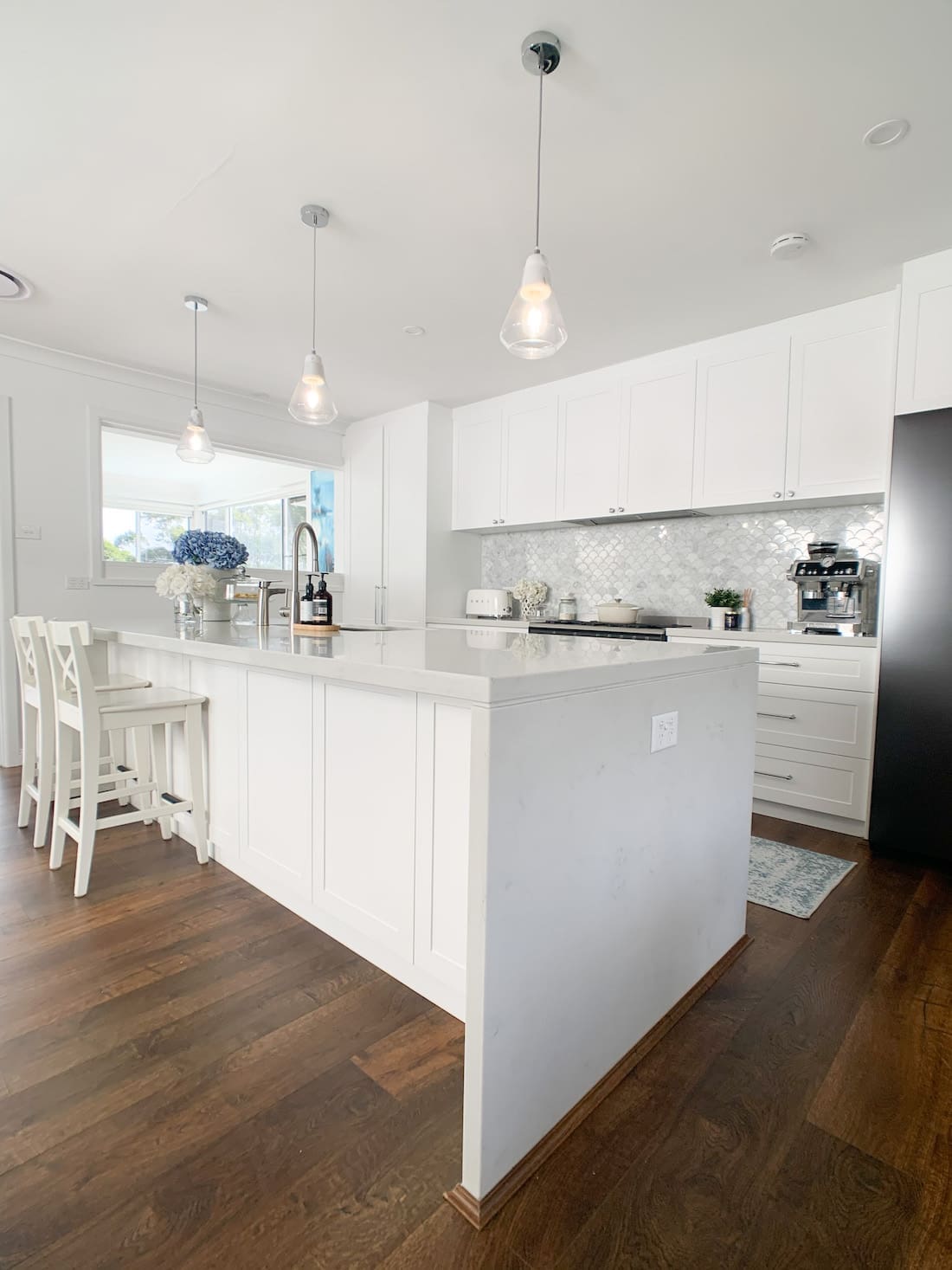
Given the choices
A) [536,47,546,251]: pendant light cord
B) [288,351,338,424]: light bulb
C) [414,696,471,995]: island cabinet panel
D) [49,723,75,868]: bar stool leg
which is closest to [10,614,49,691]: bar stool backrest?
[49,723,75,868]: bar stool leg

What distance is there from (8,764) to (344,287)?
3476 millimetres

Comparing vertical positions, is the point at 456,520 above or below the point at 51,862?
above

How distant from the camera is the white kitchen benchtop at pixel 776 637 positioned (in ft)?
9.44

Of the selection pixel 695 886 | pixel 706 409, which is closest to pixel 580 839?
pixel 695 886

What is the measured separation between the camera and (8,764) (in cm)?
384

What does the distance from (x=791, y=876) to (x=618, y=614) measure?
1.91m

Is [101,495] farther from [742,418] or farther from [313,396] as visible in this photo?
[742,418]

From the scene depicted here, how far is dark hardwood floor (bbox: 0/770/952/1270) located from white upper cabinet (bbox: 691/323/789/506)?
2.34 meters

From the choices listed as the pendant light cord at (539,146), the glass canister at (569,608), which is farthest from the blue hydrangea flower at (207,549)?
the glass canister at (569,608)

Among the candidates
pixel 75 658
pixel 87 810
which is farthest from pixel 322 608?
pixel 87 810

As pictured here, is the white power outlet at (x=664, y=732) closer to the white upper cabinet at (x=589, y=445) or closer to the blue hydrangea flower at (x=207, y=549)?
the blue hydrangea flower at (x=207, y=549)

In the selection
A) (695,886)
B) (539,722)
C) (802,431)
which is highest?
(802,431)

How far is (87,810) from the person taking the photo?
210 cm

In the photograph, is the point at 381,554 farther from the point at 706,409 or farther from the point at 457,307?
the point at 706,409
